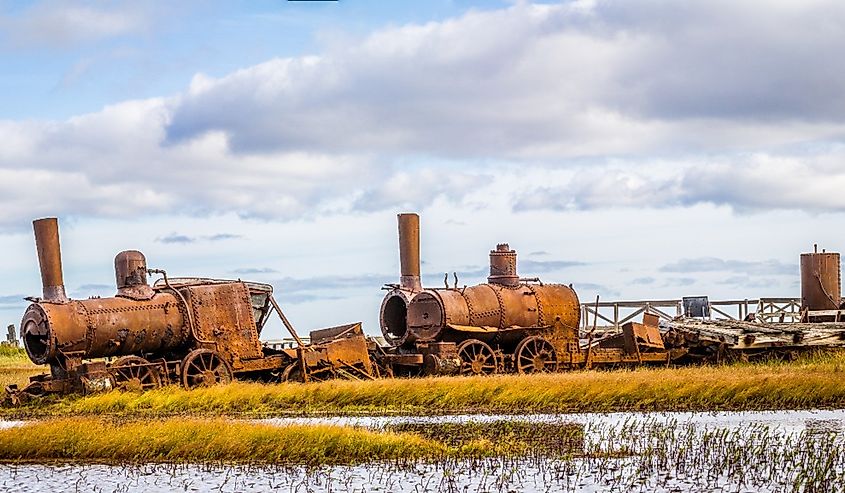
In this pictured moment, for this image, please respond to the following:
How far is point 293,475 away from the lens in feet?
51.5

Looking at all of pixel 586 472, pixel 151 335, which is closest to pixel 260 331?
pixel 151 335

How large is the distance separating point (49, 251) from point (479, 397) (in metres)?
10.1

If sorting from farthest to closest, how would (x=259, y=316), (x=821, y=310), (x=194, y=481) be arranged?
(x=821, y=310) < (x=259, y=316) < (x=194, y=481)

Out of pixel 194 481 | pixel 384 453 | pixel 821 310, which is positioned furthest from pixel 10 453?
pixel 821 310

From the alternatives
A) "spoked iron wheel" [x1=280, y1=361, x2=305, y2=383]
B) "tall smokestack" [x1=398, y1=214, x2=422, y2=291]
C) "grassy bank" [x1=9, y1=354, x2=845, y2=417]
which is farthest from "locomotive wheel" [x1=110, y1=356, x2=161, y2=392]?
"tall smokestack" [x1=398, y1=214, x2=422, y2=291]

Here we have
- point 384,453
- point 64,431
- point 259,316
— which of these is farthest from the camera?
point 259,316

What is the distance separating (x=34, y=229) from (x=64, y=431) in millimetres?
9872

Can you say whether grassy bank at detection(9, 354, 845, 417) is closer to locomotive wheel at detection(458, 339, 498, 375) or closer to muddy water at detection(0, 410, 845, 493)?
locomotive wheel at detection(458, 339, 498, 375)

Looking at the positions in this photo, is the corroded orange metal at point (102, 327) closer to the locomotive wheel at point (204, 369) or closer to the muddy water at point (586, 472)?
the locomotive wheel at point (204, 369)

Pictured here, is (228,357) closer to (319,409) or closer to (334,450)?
(319,409)

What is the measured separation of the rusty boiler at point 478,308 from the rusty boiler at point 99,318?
6.21 meters

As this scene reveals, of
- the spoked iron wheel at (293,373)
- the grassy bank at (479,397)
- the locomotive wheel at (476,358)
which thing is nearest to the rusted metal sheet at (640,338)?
the locomotive wheel at (476,358)

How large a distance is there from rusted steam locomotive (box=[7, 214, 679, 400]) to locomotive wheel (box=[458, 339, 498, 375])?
3 cm

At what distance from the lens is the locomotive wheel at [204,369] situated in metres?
26.5
